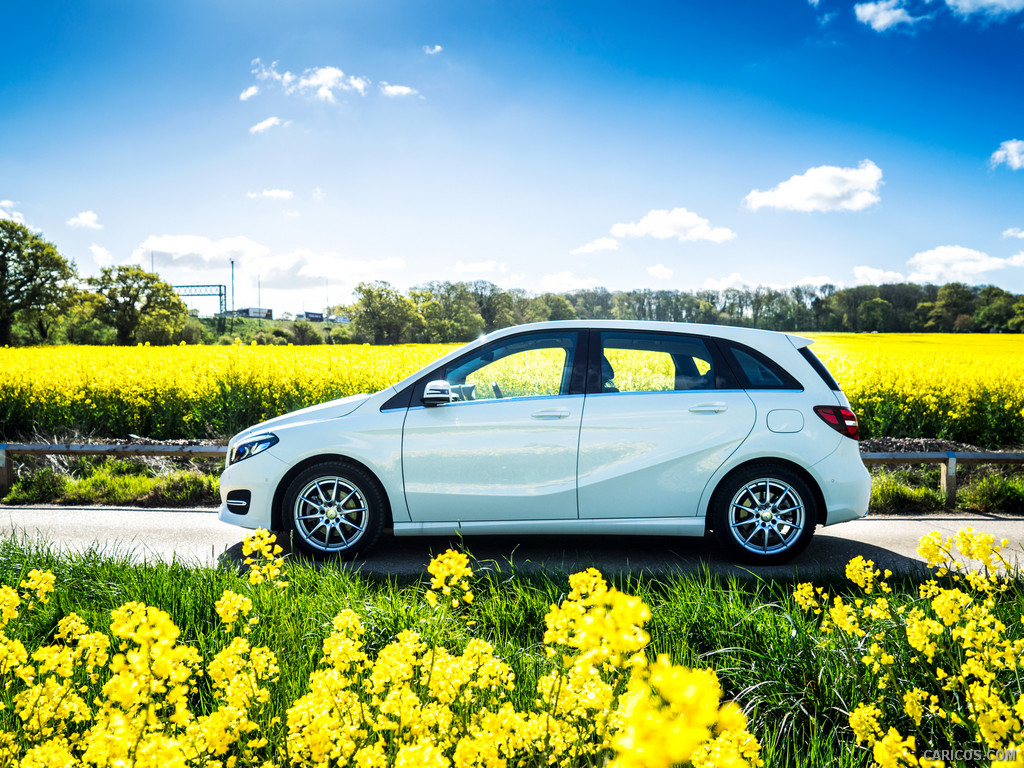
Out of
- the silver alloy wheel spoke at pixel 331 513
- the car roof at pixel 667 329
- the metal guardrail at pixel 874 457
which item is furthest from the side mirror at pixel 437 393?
the metal guardrail at pixel 874 457

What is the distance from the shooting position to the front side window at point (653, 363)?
14.5ft

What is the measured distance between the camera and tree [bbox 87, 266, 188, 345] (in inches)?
2196

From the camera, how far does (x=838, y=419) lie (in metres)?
4.29

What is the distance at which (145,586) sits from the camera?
137 inches

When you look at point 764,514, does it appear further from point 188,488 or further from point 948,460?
point 188,488

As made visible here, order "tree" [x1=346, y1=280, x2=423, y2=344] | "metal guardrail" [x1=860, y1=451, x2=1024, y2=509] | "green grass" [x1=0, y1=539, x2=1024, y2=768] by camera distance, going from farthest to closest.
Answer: "tree" [x1=346, y1=280, x2=423, y2=344] < "metal guardrail" [x1=860, y1=451, x2=1024, y2=509] < "green grass" [x1=0, y1=539, x2=1024, y2=768]

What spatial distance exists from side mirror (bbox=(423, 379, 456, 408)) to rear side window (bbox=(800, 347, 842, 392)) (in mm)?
2556

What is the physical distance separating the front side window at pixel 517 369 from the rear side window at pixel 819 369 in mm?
1676

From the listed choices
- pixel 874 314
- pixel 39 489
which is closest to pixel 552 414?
pixel 39 489

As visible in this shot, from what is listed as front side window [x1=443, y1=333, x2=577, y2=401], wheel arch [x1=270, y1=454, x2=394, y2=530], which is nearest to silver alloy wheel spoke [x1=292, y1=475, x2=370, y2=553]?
wheel arch [x1=270, y1=454, x2=394, y2=530]

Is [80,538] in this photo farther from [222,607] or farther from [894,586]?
[894,586]

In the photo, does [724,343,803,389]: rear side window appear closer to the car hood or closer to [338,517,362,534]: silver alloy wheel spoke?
the car hood

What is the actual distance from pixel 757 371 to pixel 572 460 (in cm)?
147

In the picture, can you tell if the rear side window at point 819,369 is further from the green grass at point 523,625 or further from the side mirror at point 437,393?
the side mirror at point 437,393
